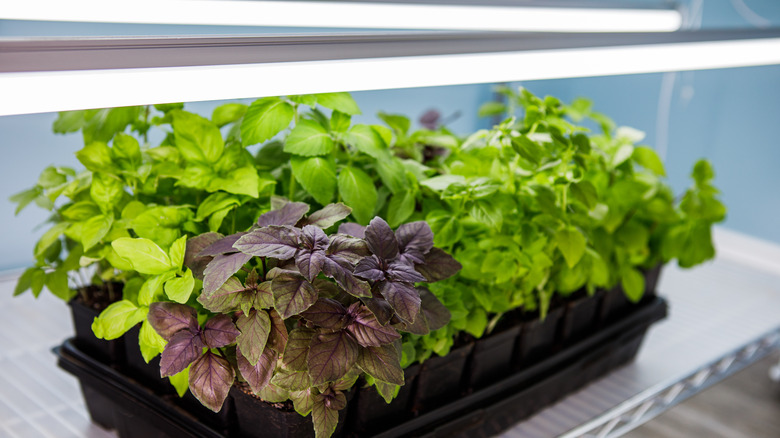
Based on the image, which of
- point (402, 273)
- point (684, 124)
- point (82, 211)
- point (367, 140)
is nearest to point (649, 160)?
point (367, 140)

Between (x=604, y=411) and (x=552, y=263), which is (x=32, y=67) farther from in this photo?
(x=604, y=411)

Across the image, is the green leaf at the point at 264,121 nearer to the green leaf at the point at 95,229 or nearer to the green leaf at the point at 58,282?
the green leaf at the point at 95,229

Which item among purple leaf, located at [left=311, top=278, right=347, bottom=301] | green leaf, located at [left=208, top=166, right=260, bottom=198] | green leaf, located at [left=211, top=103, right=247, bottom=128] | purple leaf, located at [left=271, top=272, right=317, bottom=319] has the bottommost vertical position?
purple leaf, located at [left=311, top=278, right=347, bottom=301]

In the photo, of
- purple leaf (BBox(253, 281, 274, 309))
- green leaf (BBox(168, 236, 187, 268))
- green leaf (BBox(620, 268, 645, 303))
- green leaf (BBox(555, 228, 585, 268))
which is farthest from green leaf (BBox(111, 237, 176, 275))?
green leaf (BBox(620, 268, 645, 303))

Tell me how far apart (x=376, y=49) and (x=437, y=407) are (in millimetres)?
430

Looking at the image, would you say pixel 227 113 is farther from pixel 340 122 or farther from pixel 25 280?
pixel 25 280

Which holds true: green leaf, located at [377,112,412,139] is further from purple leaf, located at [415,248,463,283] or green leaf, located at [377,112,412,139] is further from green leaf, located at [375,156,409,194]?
purple leaf, located at [415,248,463,283]

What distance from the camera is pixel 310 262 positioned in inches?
20.6

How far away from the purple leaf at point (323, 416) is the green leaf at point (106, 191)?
0.33m

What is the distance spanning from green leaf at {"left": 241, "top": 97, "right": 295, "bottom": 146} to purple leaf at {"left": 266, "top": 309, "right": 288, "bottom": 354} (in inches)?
7.8

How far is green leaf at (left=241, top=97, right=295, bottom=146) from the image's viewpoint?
0.67 meters

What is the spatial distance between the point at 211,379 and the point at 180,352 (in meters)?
0.04

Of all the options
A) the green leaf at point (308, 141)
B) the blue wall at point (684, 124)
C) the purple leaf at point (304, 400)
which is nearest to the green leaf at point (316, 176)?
the green leaf at point (308, 141)

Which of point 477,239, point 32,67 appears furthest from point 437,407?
point 32,67
